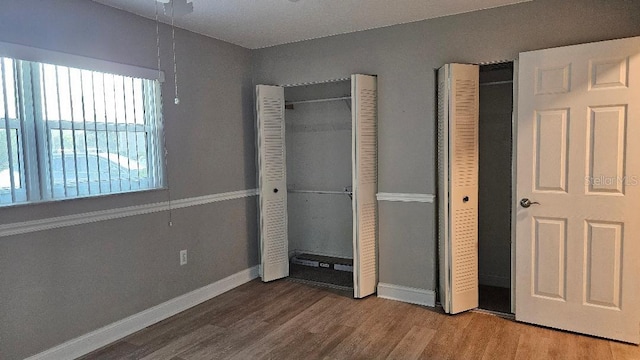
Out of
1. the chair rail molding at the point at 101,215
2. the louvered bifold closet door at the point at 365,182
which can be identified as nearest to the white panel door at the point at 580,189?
the louvered bifold closet door at the point at 365,182

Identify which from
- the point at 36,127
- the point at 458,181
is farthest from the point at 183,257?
the point at 458,181

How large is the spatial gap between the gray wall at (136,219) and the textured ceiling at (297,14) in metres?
0.22

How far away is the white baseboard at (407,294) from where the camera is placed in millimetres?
3340

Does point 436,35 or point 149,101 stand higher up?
point 436,35

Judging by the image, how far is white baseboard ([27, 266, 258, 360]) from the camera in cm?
256

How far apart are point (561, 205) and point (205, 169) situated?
2.85 meters

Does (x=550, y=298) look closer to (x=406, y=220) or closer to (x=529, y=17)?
(x=406, y=220)

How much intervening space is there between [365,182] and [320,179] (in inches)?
50.5

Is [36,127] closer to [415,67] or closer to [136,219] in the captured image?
[136,219]

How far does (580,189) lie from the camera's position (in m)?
2.72

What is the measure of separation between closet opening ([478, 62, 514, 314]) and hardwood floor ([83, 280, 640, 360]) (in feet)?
2.65

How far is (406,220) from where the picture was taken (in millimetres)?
3422

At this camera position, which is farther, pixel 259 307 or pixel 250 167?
pixel 250 167

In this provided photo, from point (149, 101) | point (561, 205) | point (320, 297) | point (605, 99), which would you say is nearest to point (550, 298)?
point (561, 205)
